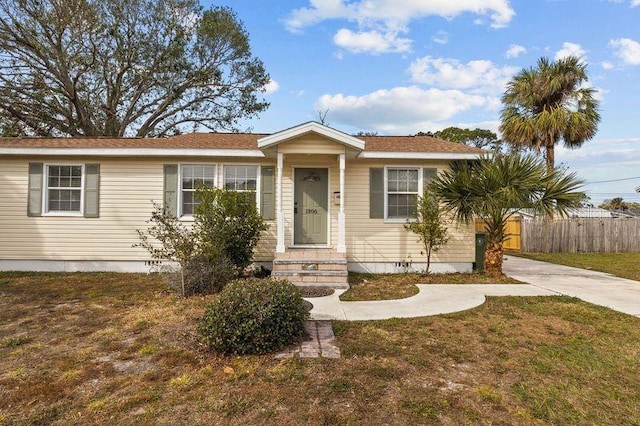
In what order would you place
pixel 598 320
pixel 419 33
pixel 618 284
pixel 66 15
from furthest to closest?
pixel 66 15, pixel 419 33, pixel 618 284, pixel 598 320

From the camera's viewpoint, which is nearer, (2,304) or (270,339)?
(270,339)

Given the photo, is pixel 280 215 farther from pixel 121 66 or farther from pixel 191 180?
pixel 121 66

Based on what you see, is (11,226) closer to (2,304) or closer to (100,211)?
(100,211)

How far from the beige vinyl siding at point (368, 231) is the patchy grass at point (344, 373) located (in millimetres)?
3481

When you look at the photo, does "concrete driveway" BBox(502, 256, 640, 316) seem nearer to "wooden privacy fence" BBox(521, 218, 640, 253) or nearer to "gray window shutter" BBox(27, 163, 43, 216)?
"wooden privacy fence" BBox(521, 218, 640, 253)

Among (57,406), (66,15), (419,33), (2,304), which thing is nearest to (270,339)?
(57,406)

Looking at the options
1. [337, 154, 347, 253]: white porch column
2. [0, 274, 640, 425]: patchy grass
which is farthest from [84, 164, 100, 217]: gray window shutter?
[337, 154, 347, 253]: white porch column

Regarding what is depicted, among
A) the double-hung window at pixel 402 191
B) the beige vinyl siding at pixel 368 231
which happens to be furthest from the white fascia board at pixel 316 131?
the double-hung window at pixel 402 191

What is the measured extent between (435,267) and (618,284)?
3.83 m

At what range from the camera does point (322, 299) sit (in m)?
6.18

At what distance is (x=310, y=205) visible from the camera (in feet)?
29.4

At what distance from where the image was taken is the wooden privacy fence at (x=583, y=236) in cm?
Answer: 1569

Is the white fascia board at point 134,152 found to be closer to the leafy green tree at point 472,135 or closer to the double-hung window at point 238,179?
the double-hung window at point 238,179

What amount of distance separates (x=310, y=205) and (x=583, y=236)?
13601mm
